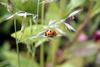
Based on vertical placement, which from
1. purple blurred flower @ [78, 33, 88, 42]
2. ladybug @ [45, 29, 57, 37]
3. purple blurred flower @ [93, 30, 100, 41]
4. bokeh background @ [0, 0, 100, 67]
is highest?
purple blurred flower @ [78, 33, 88, 42]

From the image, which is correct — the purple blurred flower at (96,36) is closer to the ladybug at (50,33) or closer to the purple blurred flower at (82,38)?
the purple blurred flower at (82,38)

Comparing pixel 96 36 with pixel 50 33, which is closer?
pixel 50 33

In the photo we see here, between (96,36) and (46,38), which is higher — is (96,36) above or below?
above

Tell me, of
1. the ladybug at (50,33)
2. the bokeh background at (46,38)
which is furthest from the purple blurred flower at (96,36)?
the ladybug at (50,33)

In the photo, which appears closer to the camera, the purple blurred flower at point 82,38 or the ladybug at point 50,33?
the ladybug at point 50,33

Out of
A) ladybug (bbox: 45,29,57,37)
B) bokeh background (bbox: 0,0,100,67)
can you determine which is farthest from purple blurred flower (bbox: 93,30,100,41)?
ladybug (bbox: 45,29,57,37)

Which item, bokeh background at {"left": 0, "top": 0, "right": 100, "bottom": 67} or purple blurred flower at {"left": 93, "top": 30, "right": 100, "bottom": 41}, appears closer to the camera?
bokeh background at {"left": 0, "top": 0, "right": 100, "bottom": 67}

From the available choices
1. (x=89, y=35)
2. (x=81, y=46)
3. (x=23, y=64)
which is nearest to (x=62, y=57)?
(x=81, y=46)

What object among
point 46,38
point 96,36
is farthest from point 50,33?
→ point 96,36

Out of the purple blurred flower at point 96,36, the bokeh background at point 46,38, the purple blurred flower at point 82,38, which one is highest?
the purple blurred flower at point 82,38

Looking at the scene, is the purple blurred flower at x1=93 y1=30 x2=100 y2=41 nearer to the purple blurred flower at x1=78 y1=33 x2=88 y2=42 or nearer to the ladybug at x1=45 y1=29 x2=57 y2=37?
the purple blurred flower at x1=78 y1=33 x2=88 y2=42

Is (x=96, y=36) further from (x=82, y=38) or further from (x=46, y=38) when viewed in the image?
(x=46, y=38)

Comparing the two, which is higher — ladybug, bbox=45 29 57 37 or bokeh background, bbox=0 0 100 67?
bokeh background, bbox=0 0 100 67
